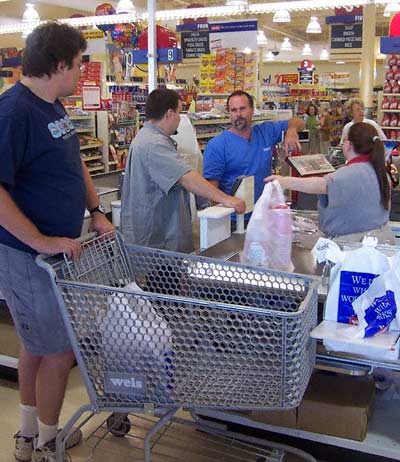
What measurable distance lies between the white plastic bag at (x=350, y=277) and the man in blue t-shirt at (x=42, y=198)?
933 millimetres

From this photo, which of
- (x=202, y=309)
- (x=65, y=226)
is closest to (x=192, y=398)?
(x=202, y=309)

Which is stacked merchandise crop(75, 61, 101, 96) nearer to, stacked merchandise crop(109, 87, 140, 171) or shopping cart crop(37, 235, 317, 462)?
stacked merchandise crop(109, 87, 140, 171)

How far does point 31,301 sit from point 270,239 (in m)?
1.00

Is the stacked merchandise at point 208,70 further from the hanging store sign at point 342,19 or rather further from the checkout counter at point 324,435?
the checkout counter at point 324,435

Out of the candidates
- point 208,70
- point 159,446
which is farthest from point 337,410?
point 208,70

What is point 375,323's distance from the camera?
197cm

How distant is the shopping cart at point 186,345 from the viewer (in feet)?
6.20

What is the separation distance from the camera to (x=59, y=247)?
7.24 ft

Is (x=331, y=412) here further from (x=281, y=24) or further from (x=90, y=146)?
(x=281, y=24)

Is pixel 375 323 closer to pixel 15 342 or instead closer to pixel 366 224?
pixel 366 224

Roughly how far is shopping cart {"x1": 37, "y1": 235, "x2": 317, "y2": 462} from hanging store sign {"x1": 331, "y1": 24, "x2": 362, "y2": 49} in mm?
15029

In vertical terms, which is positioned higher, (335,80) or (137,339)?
(335,80)

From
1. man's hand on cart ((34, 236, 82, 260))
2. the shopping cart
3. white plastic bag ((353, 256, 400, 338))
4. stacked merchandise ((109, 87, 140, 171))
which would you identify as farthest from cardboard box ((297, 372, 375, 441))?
stacked merchandise ((109, 87, 140, 171))

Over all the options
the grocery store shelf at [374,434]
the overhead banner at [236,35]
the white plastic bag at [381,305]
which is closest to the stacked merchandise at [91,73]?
the overhead banner at [236,35]
